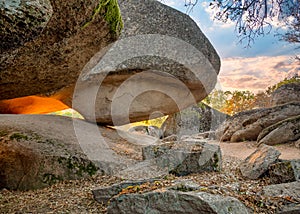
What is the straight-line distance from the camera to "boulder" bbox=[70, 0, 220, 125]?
8484 mm

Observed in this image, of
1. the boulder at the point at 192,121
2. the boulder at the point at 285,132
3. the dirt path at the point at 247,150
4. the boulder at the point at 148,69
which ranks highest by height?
the boulder at the point at 148,69

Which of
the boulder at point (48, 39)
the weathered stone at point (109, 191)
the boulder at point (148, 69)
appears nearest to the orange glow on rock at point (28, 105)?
the boulder at point (148, 69)

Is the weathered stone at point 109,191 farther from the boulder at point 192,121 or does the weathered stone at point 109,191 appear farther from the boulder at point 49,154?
the boulder at point 192,121

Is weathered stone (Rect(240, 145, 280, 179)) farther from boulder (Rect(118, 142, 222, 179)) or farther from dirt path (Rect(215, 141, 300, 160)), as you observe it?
dirt path (Rect(215, 141, 300, 160))

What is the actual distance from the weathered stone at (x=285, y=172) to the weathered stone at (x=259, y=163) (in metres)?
0.32

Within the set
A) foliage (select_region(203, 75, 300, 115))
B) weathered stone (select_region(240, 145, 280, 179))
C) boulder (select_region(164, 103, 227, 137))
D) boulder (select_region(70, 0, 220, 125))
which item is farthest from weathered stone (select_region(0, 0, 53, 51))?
foliage (select_region(203, 75, 300, 115))

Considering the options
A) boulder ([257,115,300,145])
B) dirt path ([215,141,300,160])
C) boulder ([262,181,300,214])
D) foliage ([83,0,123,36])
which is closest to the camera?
boulder ([262,181,300,214])

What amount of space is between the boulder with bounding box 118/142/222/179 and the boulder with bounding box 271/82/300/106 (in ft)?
30.9

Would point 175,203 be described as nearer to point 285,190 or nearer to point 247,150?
point 285,190

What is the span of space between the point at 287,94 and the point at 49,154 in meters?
12.0

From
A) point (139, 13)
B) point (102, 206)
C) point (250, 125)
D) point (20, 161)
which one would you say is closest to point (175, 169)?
point (102, 206)

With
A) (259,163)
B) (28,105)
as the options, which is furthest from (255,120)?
(28,105)

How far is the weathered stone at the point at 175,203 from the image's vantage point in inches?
125

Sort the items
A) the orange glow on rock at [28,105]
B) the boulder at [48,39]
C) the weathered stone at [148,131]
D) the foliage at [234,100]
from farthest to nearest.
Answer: the foliage at [234,100] → the weathered stone at [148,131] → the orange glow on rock at [28,105] → the boulder at [48,39]
